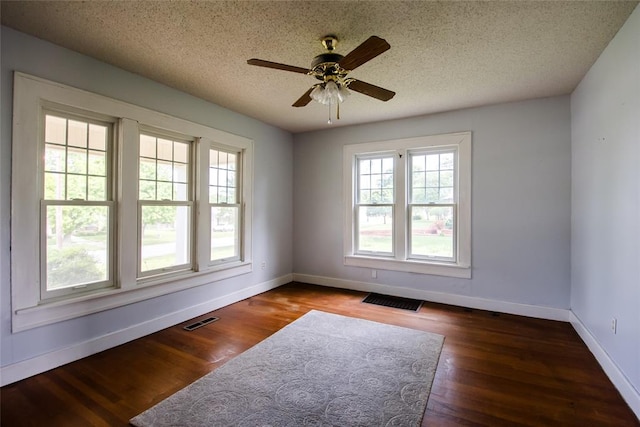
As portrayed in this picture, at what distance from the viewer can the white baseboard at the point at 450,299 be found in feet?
11.2

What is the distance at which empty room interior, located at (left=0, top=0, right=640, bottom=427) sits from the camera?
1970mm

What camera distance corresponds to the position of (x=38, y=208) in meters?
2.28

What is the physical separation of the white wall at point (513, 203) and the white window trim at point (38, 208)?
2419 millimetres

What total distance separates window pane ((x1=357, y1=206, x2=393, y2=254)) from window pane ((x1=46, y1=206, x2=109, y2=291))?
329 centimetres

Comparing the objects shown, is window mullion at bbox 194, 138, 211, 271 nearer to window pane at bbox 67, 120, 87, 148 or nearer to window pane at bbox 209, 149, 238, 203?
window pane at bbox 209, 149, 238, 203

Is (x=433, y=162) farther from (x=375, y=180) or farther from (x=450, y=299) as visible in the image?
(x=450, y=299)

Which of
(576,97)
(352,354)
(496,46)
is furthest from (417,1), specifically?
(352,354)

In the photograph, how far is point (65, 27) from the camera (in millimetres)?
2127

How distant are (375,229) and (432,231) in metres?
0.84

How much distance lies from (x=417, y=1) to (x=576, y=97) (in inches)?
97.9

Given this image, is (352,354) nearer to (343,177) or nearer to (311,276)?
(311,276)

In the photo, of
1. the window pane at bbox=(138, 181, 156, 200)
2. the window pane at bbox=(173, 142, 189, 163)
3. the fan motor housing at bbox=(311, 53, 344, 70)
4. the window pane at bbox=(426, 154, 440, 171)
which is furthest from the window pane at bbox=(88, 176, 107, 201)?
the window pane at bbox=(426, 154, 440, 171)

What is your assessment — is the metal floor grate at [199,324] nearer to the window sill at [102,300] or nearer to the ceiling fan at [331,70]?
the window sill at [102,300]

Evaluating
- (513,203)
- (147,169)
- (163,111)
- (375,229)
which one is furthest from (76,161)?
(513,203)
